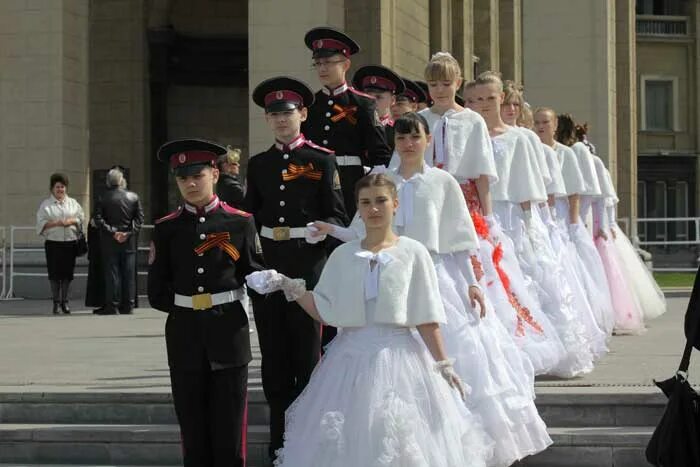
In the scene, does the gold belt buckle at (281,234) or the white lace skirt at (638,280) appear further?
the white lace skirt at (638,280)

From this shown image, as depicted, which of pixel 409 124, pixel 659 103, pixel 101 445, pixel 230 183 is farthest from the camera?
pixel 659 103

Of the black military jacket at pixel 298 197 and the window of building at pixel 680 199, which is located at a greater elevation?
the window of building at pixel 680 199

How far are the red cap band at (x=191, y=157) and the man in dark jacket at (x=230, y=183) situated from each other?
5.42 meters

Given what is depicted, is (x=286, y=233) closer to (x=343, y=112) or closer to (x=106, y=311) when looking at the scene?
(x=343, y=112)

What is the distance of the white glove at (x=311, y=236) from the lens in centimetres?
937

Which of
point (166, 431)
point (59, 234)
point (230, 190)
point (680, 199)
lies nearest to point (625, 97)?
point (59, 234)

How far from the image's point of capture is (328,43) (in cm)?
1048

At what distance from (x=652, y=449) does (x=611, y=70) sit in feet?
59.0

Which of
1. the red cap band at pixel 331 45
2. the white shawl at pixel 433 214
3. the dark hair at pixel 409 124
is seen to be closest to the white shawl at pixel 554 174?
the red cap band at pixel 331 45

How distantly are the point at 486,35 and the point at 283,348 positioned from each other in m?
28.4

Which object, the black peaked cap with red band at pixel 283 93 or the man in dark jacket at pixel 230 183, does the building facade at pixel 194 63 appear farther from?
the black peaked cap with red band at pixel 283 93

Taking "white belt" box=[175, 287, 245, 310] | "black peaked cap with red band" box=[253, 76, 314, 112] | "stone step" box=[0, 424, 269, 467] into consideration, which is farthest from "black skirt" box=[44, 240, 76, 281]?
"white belt" box=[175, 287, 245, 310]

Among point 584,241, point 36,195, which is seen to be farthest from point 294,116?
point 36,195

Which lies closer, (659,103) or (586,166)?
(586,166)
